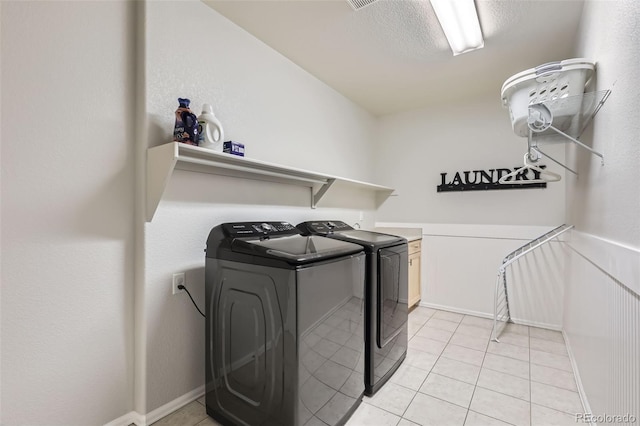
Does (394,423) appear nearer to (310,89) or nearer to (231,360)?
(231,360)

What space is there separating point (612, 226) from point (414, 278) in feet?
7.51

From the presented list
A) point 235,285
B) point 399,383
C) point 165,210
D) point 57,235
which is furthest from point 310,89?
point 399,383

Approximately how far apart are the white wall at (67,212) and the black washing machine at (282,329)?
19.7 inches

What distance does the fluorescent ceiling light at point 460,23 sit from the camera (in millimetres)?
1862

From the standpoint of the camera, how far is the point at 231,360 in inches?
61.5

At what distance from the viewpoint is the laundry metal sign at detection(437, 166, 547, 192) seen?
119 inches

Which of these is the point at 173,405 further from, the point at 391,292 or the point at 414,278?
the point at 414,278

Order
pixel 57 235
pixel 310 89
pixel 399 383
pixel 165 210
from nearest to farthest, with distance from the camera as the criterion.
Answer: pixel 57 235
pixel 165 210
pixel 399 383
pixel 310 89

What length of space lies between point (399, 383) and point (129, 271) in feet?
6.15

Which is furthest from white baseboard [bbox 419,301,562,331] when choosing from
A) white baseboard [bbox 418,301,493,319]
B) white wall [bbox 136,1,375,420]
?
white wall [bbox 136,1,375,420]

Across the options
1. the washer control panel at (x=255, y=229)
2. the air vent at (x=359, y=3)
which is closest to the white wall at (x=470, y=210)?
the air vent at (x=359, y=3)

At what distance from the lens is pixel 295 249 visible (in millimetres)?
1467

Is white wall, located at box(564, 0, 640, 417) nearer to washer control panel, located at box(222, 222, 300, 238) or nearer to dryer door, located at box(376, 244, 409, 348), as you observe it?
dryer door, located at box(376, 244, 409, 348)

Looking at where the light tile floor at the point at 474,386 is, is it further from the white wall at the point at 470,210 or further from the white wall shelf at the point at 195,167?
the white wall shelf at the point at 195,167
